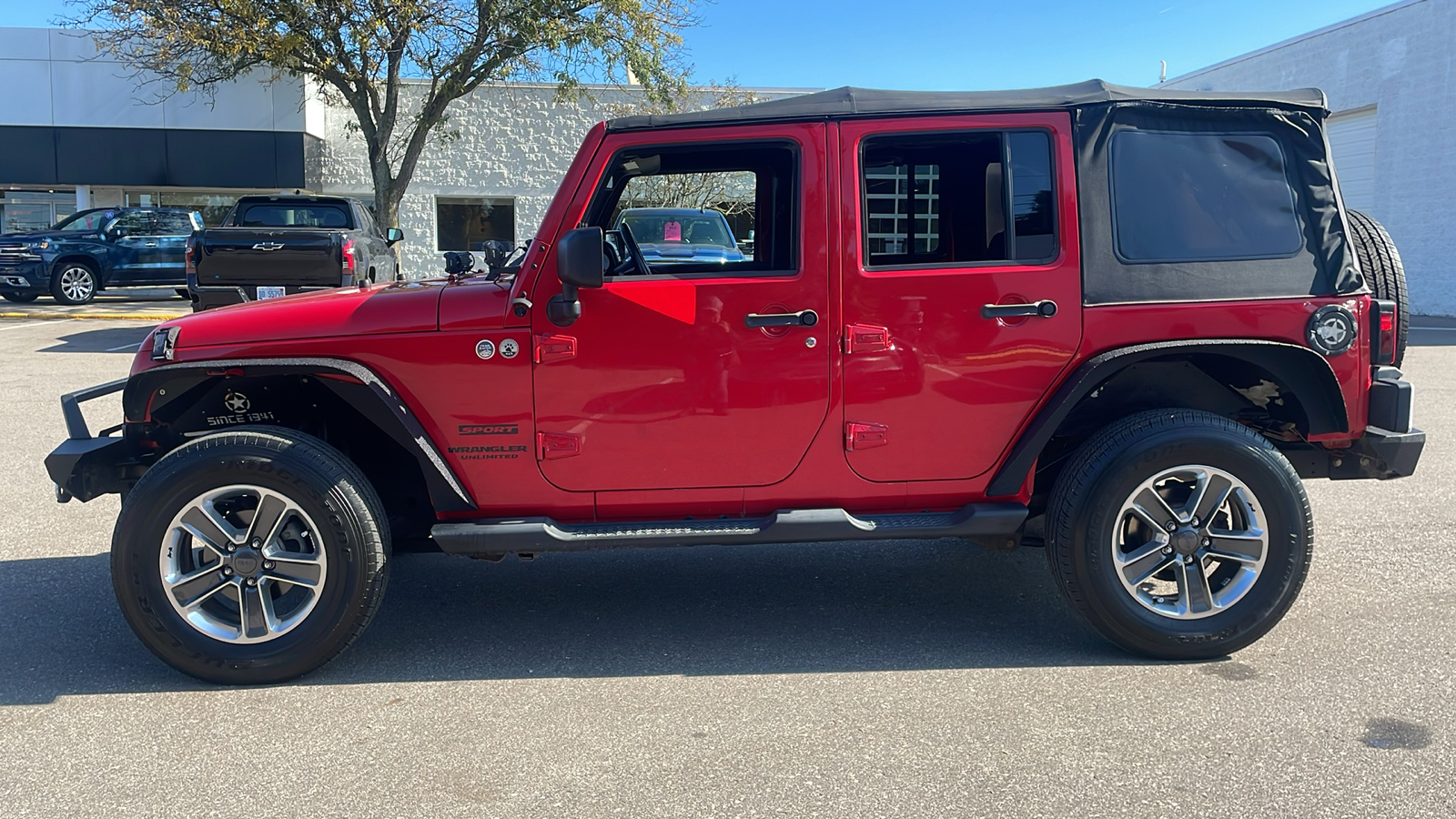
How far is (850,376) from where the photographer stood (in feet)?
12.2

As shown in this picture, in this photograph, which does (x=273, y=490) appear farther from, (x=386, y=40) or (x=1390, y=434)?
(x=386, y=40)

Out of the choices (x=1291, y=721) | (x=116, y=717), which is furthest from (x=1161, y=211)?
(x=116, y=717)

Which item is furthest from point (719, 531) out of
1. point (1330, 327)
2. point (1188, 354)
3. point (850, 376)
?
point (1330, 327)

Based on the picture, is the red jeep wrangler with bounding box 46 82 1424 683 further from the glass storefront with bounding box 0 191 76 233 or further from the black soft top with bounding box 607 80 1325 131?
the glass storefront with bounding box 0 191 76 233

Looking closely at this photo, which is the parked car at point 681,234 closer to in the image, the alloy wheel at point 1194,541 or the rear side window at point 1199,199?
the rear side window at point 1199,199

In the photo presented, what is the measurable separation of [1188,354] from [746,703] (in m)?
2.01

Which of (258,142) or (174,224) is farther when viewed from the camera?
(258,142)

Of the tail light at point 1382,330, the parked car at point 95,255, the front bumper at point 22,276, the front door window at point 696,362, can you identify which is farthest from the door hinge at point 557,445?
the front bumper at point 22,276

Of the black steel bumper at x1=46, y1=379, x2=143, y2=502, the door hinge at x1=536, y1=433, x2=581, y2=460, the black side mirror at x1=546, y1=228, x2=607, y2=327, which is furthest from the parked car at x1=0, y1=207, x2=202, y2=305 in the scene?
the black side mirror at x1=546, y1=228, x2=607, y2=327

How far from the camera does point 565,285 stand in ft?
12.0

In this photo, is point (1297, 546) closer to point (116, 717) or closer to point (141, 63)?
point (116, 717)

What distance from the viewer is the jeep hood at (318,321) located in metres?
3.67

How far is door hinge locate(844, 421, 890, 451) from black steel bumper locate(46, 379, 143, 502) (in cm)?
259

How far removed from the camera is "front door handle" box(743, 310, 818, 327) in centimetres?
367
